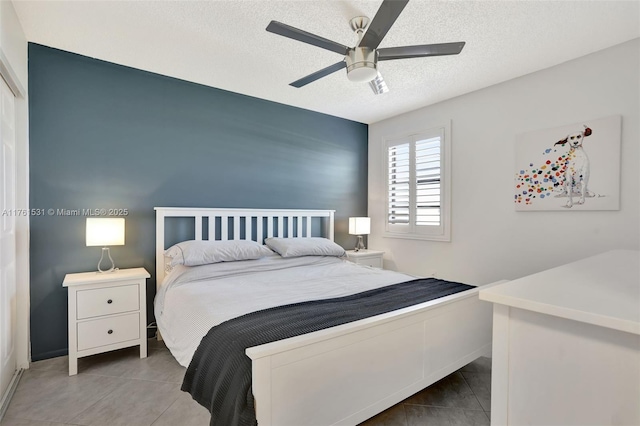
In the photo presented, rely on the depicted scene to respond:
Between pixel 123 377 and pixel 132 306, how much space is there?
0.52 m

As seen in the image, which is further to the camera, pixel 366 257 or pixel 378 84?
pixel 366 257

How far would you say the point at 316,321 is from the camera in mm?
1615

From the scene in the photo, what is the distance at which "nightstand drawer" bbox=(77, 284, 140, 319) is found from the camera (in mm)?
2414

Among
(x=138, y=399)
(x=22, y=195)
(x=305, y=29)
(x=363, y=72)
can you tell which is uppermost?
(x=305, y=29)

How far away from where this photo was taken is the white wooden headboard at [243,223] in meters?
3.03

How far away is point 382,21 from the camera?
166 centimetres

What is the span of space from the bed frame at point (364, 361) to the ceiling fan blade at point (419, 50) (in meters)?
1.53

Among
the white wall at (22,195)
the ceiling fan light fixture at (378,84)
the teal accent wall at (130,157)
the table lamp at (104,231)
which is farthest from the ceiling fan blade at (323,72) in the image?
the white wall at (22,195)

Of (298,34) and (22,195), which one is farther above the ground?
(298,34)

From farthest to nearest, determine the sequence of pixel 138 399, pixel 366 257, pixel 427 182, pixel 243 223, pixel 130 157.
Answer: pixel 366 257, pixel 427 182, pixel 243 223, pixel 130 157, pixel 138 399

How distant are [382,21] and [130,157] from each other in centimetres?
251

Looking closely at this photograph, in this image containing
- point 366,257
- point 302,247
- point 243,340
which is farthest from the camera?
point 366,257

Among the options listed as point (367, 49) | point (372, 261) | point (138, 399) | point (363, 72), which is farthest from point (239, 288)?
point (372, 261)

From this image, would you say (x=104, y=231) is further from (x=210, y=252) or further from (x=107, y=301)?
(x=210, y=252)
